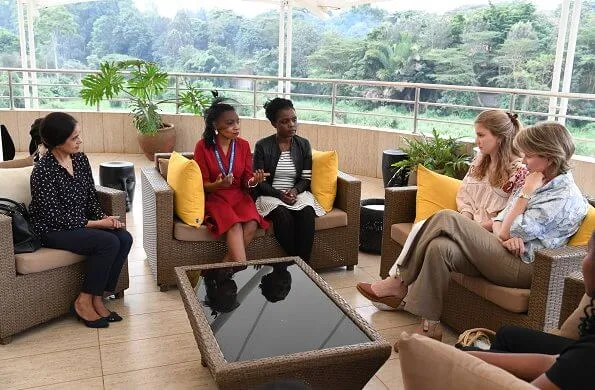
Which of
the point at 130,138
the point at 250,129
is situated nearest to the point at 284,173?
the point at 250,129

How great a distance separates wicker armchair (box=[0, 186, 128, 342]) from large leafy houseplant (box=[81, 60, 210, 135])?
4.41 meters

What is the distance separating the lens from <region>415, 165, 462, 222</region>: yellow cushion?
3.46 metres

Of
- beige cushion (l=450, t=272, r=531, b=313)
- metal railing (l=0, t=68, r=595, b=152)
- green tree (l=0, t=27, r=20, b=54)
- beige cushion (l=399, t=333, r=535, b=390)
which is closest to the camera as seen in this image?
beige cushion (l=399, t=333, r=535, b=390)

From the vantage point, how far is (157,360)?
2746mm

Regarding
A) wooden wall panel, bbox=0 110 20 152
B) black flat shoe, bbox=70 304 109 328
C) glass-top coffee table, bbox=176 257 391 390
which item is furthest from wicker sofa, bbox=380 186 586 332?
wooden wall panel, bbox=0 110 20 152

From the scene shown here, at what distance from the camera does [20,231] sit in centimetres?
285

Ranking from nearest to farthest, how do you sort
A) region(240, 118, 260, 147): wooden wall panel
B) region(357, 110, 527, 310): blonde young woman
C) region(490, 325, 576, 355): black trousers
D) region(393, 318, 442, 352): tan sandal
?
region(490, 325, 576, 355): black trousers → region(393, 318, 442, 352): tan sandal → region(357, 110, 527, 310): blonde young woman → region(240, 118, 260, 147): wooden wall panel

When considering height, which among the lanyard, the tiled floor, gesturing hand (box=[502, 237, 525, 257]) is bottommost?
the tiled floor

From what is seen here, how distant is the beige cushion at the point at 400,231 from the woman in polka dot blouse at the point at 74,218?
1.55 m

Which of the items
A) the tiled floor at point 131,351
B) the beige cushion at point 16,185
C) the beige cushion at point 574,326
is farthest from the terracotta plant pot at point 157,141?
the beige cushion at point 574,326

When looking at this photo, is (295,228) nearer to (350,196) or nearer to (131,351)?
(350,196)

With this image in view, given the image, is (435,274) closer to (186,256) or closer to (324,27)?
(186,256)

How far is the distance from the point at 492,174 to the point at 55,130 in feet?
7.70

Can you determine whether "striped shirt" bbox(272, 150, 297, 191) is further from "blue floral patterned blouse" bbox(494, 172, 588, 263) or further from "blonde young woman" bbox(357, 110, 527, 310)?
"blue floral patterned blouse" bbox(494, 172, 588, 263)
